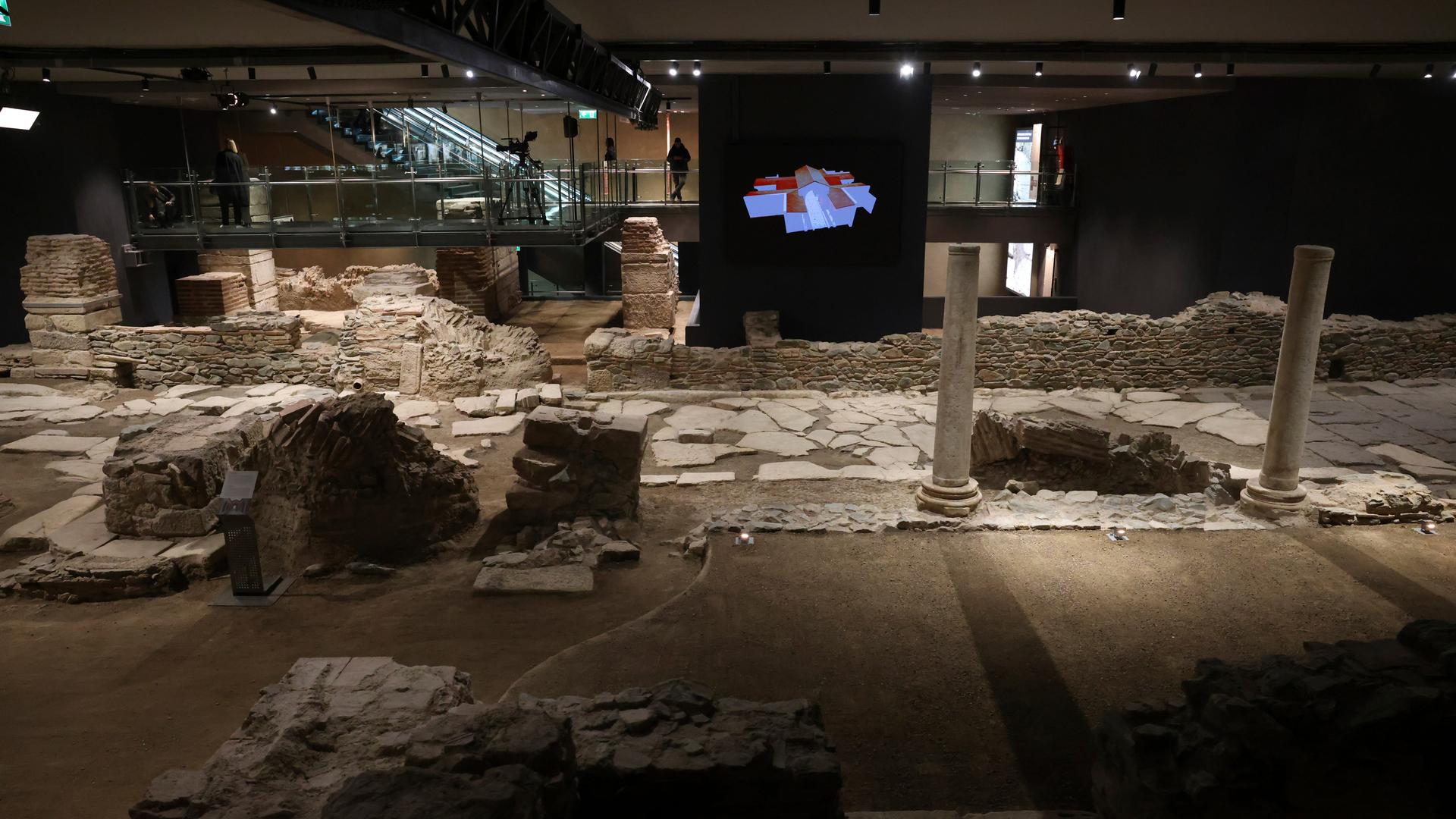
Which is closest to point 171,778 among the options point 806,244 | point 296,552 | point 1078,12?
point 296,552

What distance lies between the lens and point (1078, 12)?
26.9ft

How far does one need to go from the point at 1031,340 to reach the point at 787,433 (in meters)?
3.76

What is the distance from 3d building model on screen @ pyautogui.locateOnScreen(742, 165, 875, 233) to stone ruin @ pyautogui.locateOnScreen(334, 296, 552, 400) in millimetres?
3602

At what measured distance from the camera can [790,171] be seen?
1259 cm

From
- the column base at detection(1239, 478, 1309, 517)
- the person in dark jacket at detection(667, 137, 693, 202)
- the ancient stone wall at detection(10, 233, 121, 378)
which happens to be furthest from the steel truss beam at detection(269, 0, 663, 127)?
the ancient stone wall at detection(10, 233, 121, 378)

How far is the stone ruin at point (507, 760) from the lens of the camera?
3.02 metres

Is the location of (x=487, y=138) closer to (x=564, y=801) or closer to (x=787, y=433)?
(x=787, y=433)

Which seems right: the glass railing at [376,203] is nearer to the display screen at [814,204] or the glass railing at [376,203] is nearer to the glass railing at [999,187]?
the display screen at [814,204]

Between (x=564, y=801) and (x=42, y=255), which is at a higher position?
(x=42, y=255)

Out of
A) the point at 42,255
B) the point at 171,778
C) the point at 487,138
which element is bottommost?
the point at 171,778

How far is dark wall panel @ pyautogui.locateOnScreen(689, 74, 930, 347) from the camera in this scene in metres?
12.4

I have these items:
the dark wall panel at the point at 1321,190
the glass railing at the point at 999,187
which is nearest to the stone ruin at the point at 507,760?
→ the dark wall panel at the point at 1321,190

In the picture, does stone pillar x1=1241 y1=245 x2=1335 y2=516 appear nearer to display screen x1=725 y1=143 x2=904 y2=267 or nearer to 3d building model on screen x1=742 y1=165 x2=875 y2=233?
display screen x1=725 y1=143 x2=904 y2=267

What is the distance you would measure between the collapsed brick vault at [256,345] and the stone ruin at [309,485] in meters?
4.16
